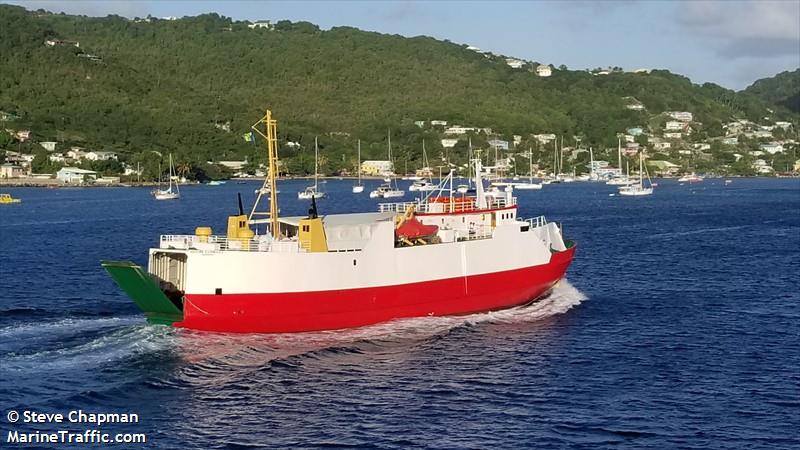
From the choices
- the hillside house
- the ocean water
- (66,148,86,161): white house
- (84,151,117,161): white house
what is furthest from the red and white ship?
(66,148,86,161): white house

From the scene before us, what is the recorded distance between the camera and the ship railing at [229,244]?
3186cm

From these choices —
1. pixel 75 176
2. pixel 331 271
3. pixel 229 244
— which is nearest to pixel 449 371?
pixel 331 271

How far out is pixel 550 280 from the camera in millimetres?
40812

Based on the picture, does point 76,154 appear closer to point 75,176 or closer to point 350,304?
point 75,176

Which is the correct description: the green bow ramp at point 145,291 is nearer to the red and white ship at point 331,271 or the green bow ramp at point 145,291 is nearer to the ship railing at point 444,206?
the red and white ship at point 331,271

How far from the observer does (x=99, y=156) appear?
18188cm

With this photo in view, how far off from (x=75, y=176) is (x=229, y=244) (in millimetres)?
142872

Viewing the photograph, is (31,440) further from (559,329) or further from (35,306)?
(559,329)

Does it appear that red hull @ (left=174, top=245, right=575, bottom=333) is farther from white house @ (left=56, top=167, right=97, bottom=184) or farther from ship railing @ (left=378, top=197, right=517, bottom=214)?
white house @ (left=56, top=167, right=97, bottom=184)

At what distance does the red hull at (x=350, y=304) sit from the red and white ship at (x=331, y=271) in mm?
36

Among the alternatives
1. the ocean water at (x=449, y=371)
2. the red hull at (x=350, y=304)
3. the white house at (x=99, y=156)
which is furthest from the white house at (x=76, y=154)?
the red hull at (x=350, y=304)

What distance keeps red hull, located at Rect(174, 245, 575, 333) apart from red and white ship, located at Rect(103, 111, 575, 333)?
4 cm

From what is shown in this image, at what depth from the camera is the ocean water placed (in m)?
23.7

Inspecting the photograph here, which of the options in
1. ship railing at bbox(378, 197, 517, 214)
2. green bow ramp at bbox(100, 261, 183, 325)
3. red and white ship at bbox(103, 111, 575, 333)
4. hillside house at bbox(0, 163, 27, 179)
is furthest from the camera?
hillside house at bbox(0, 163, 27, 179)
